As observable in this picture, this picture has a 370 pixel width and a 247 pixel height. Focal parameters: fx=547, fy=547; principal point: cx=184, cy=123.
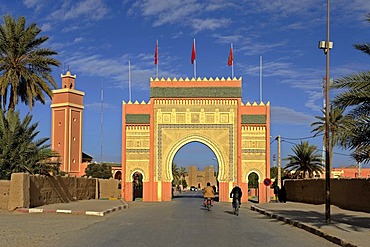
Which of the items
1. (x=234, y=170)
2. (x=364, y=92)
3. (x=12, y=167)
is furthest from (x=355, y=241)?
(x=234, y=170)

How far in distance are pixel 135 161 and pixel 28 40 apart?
1765 centimetres

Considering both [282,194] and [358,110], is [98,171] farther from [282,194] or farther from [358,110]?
[358,110]

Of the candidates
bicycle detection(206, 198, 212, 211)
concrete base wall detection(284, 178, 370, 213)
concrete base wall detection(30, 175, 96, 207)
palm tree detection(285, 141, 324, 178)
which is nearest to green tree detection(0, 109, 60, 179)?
concrete base wall detection(30, 175, 96, 207)

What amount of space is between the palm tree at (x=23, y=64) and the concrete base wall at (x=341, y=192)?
61.0ft

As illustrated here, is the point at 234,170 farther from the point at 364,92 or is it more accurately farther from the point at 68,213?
the point at 364,92

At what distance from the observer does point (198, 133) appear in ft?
157

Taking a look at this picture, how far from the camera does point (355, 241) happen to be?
44.1 feet

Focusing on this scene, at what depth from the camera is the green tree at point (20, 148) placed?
28.0m

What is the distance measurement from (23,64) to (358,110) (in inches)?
887

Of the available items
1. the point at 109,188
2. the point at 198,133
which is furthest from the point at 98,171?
the point at 198,133

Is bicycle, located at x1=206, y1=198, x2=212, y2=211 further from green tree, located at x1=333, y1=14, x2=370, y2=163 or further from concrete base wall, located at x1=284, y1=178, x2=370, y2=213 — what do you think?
green tree, located at x1=333, y1=14, x2=370, y2=163

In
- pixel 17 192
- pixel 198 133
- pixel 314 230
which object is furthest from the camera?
pixel 198 133

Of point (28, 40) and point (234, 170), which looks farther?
point (234, 170)

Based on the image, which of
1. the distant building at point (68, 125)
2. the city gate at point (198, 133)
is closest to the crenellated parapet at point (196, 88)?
the city gate at point (198, 133)
